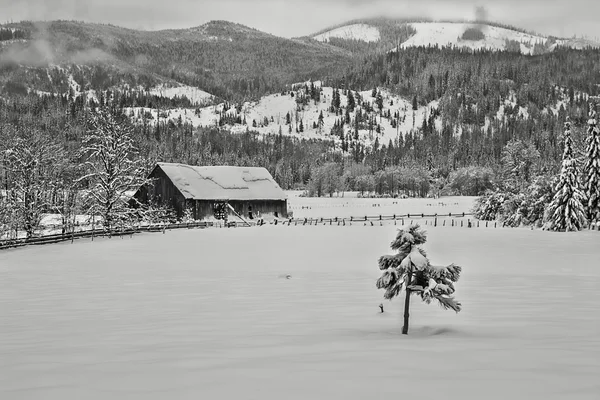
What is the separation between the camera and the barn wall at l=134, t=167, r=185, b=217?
5919cm

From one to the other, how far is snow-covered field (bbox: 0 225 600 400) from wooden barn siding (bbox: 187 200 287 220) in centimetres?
3541

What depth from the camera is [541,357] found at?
24.7 ft

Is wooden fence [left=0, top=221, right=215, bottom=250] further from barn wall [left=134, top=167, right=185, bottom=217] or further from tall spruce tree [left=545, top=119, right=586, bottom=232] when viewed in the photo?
tall spruce tree [left=545, top=119, right=586, bottom=232]

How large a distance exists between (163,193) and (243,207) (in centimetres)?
946

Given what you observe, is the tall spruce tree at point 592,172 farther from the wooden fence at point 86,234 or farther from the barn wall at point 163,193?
the barn wall at point 163,193

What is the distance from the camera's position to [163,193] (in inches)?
2371

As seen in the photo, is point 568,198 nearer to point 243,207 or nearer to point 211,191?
point 243,207

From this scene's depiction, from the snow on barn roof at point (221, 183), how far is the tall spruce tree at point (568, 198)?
3198cm

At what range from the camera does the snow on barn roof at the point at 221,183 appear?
60.1 m

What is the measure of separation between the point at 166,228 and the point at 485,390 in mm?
46095

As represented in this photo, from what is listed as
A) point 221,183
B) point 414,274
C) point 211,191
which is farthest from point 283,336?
point 221,183

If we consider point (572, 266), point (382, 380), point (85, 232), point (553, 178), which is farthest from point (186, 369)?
point (553, 178)

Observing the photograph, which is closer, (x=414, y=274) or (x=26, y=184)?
(x=414, y=274)

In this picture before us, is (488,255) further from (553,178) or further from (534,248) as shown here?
(553,178)
